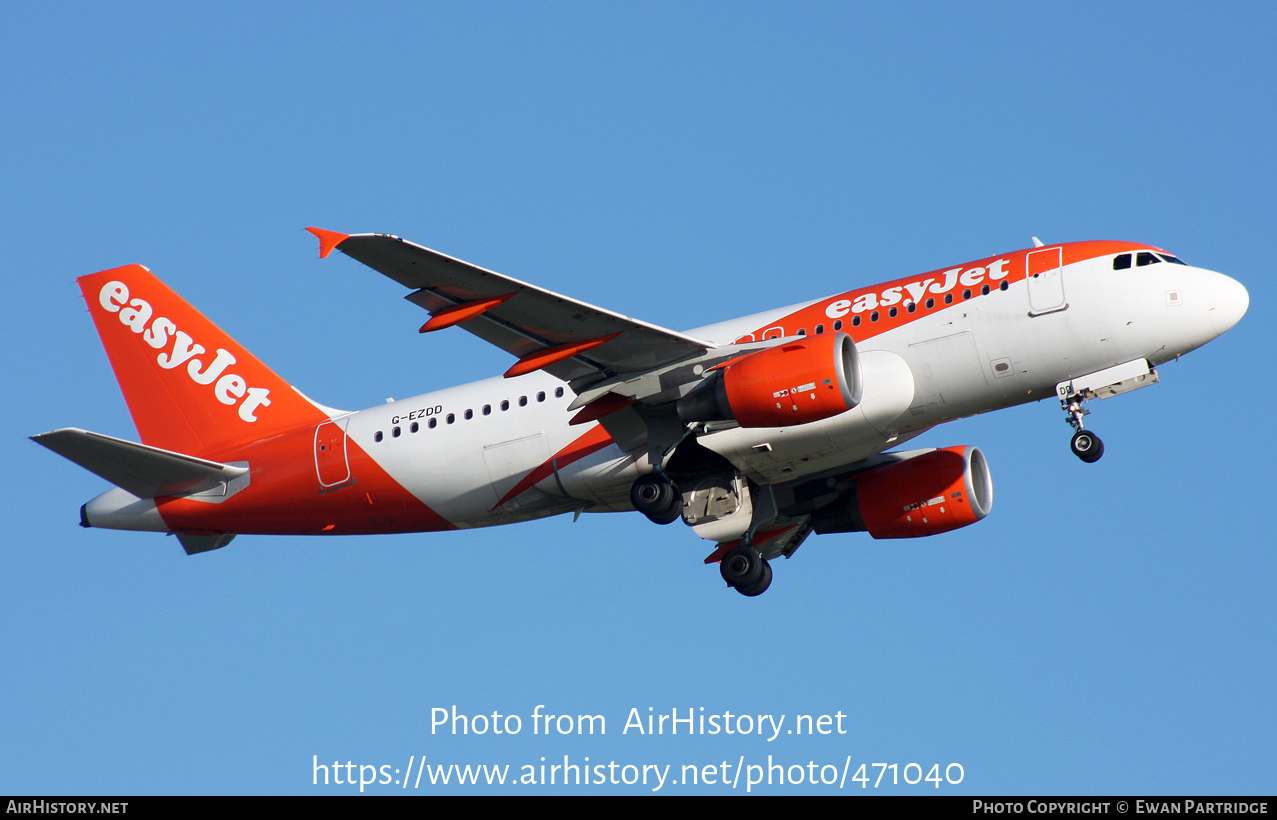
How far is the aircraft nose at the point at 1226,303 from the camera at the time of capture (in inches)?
1065

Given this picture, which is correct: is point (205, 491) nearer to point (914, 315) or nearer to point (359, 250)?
point (359, 250)

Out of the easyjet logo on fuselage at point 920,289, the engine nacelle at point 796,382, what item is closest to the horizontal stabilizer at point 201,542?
the engine nacelle at point 796,382

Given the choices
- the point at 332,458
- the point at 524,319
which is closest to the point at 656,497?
the point at 524,319

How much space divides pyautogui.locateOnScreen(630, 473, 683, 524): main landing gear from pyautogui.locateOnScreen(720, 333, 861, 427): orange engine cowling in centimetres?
265

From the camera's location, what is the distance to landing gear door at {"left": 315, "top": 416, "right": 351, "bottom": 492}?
31359mm

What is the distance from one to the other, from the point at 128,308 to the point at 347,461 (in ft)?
26.7

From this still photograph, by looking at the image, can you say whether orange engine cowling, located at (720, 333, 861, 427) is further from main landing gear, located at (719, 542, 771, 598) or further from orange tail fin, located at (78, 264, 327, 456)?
orange tail fin, located at (78, 264, 327, 456)

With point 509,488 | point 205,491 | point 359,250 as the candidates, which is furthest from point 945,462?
point 205,491

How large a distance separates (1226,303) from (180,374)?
952 inches

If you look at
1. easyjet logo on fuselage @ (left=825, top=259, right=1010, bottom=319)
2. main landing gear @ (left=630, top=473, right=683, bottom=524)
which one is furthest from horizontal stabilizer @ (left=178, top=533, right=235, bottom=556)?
easyjet logo on fuselage @ (left=825, top=259, right=1010, bottom=319)

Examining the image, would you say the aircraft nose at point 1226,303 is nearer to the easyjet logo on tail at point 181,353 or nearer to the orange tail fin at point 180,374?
the orange tail fin at point 180,374

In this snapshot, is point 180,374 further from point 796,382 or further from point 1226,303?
point 1226,303

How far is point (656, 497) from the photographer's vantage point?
1128 inches

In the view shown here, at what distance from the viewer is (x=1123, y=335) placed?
88.8ft
